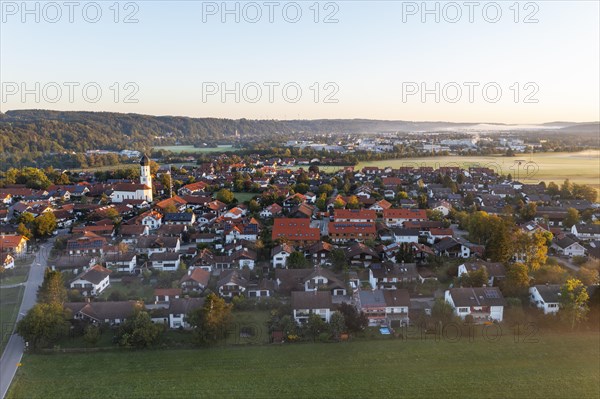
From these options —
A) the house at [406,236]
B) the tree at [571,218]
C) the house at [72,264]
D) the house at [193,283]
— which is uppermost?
the tree at [571,218]

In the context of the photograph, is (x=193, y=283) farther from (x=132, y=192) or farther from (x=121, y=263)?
(x=132, y=192)

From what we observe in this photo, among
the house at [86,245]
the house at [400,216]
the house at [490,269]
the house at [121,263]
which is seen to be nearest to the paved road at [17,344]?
the house at [86,245]

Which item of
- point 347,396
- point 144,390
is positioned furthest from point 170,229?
point 347,396

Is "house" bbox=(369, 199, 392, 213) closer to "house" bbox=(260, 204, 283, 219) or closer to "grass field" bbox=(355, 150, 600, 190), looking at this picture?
"house" bbox=(260, 204, 283, 219)

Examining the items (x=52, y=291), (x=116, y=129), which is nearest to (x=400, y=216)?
(x=52, y=291)

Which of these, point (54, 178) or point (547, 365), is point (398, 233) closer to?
point (547, 365)

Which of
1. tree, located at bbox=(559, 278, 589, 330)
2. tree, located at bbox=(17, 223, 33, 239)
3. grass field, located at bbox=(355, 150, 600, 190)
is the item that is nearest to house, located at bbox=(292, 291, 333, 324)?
tree, located at bbox=(559, 278, 589, 330)

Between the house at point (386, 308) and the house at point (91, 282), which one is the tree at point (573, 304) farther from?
the house at point (91, 282)
